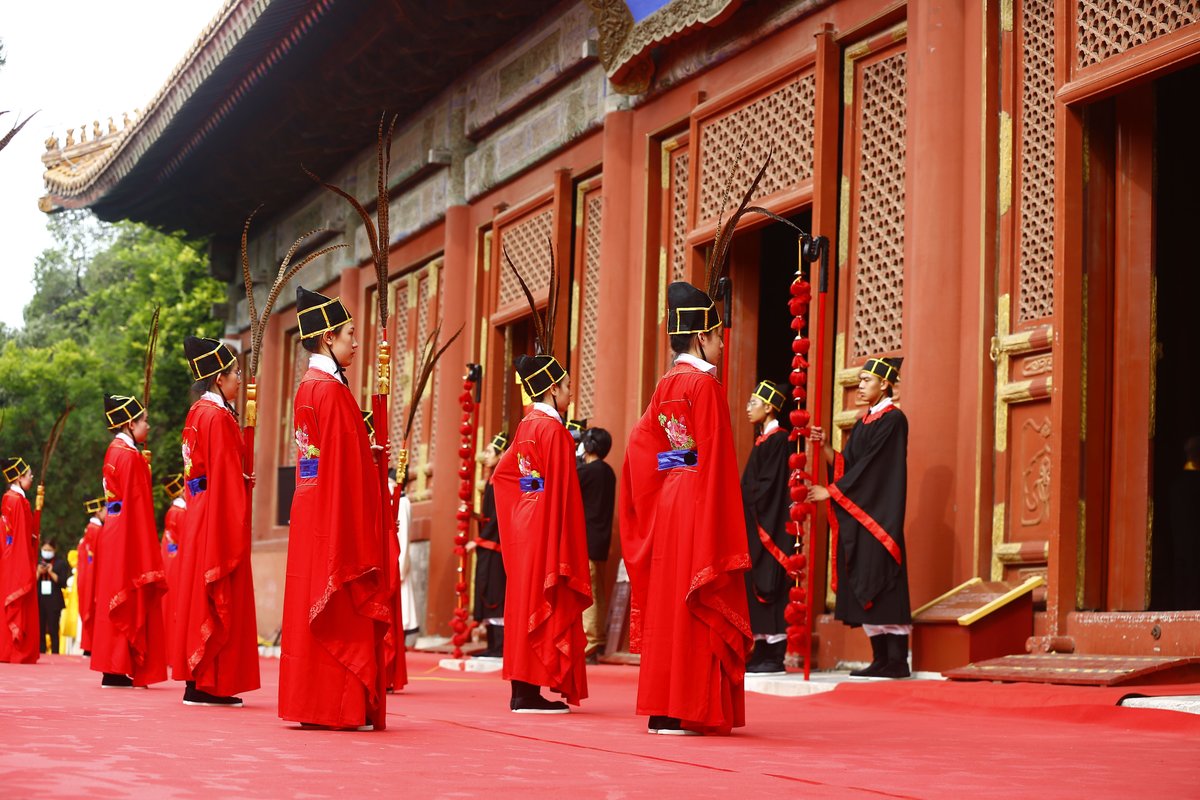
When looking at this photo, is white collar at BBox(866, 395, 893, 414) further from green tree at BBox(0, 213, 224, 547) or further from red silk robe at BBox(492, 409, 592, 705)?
green tree at BBox(0, 213, 224, 547)

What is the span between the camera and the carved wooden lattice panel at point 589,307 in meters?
13.0

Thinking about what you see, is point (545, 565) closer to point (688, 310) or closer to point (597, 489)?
point (688, 310)

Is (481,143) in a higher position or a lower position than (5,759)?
higher

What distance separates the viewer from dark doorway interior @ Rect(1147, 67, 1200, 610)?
9.16 meters

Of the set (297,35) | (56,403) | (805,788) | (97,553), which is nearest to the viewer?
(805,788)

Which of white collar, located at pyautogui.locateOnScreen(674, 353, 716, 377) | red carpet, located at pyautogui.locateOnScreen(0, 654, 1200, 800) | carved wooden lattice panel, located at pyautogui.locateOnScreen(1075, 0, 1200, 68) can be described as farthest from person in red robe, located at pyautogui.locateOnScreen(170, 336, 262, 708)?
carved wooden lattice panel, located at pyautogui.locateOnScreen(1075, 0, 1200, 68)

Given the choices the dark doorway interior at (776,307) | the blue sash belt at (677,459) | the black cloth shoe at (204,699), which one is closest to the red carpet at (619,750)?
the black cloth shoe at (204,699)

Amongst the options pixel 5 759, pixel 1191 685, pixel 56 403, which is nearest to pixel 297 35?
pixel 1191 685

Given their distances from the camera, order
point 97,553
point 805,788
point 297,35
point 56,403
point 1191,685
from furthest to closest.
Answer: point 56,403 → point 297,35 → point 97,553 → point 1191,685 → point 805,788

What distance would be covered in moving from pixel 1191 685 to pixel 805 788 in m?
3.36

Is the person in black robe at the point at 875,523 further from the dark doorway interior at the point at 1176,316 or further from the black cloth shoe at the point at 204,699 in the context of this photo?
the black cloth shoe at the point at 204,699

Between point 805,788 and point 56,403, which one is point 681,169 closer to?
point 805,788

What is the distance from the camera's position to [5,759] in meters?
4.12

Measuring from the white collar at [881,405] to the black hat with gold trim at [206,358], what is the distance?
3341 millimetres
